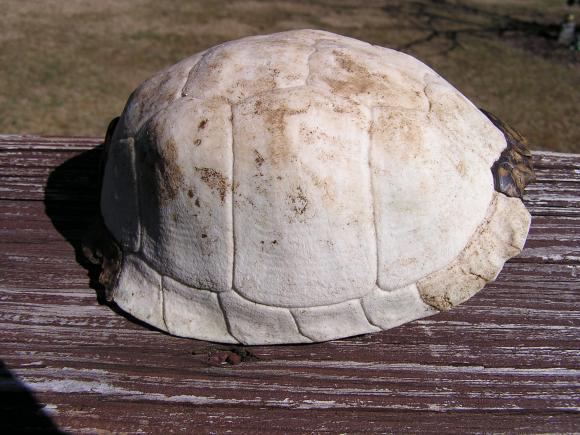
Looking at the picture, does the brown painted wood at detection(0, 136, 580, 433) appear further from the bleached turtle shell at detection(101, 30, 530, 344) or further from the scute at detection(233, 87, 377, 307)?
the scute at detection(233, 87, 377, 307)

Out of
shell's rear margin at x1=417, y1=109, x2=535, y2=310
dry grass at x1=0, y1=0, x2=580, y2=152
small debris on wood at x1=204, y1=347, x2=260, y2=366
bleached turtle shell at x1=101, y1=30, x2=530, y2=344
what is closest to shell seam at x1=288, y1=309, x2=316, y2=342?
bleached turtle shell at x1=101, y1=30, x2=530, y2=344

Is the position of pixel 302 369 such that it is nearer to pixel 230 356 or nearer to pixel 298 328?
pixel 298 328

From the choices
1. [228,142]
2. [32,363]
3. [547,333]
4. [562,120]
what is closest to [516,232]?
[547,333]

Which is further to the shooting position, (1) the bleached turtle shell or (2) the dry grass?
(2) the dry grass

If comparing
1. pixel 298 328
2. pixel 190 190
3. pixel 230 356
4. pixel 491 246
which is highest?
pixel 190 190

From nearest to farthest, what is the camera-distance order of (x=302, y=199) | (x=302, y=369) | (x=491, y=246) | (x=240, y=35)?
(x=302, y=199), (x=302, y=369), (x=491, y=246), (x=240, y=35)

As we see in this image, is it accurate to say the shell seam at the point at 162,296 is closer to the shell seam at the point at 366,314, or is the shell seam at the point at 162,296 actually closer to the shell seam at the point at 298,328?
the shell seam at the point at 298,328

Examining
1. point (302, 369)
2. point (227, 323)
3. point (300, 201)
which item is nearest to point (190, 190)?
point (300, 201)
